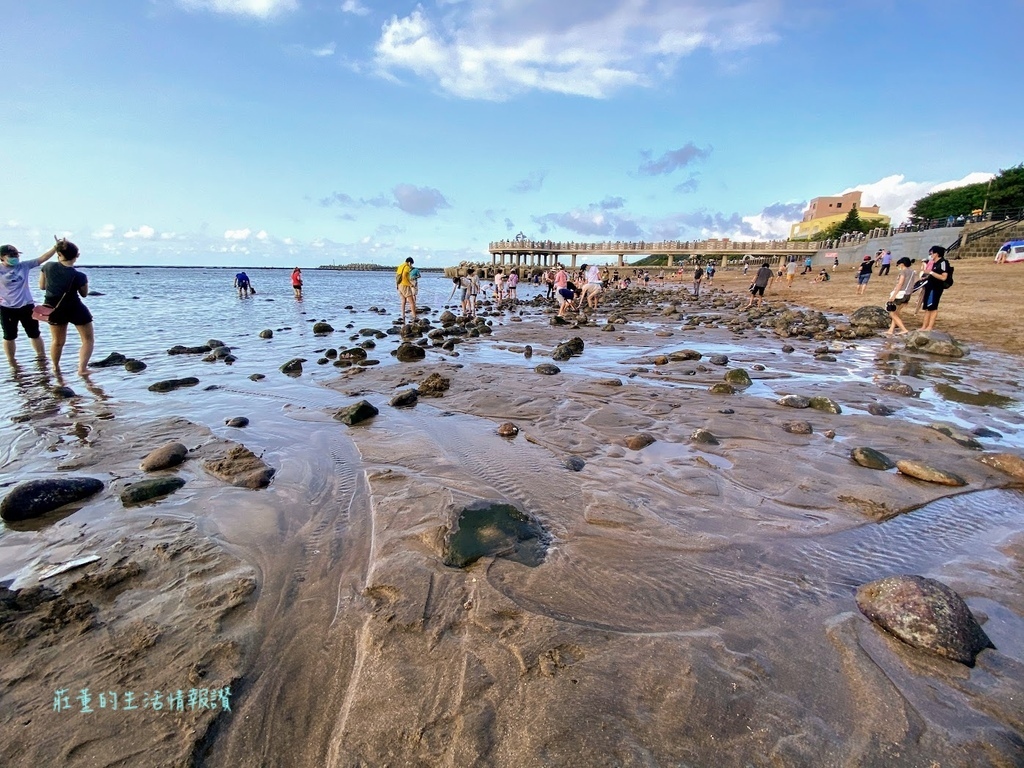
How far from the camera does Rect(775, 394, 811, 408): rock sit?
21.5ft

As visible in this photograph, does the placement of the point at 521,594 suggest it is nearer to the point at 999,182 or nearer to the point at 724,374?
the point at 724,374

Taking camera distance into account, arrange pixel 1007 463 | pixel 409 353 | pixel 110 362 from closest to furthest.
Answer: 1. pixel 1007 463
2. pixel 110 362
3. pixel 409 353

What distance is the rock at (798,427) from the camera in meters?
5.56

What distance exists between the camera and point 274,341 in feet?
44.9

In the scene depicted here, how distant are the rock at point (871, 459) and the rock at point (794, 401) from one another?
1.84m

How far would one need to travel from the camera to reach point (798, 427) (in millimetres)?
5613

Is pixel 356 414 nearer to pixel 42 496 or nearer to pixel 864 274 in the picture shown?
pixel 42 496

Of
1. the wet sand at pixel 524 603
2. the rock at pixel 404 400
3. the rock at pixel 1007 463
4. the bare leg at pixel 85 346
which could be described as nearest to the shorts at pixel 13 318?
the bare leg at pixel 85 346

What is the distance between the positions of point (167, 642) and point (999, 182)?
291 ft

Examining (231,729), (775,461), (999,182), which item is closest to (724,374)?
(775,461)

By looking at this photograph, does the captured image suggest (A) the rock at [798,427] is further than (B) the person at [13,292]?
No

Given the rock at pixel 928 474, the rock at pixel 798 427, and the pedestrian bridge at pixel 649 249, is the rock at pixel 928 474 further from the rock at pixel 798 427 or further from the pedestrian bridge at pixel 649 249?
the pedestrian bridge at pixel 649 249

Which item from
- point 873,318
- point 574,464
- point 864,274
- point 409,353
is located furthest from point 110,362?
point 864,274

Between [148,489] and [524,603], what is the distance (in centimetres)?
354
